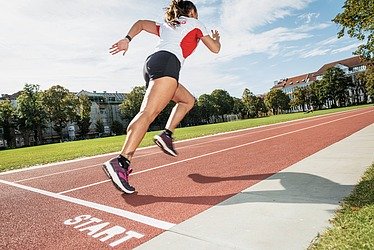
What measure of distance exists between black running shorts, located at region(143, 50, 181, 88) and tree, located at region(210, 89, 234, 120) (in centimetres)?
11750

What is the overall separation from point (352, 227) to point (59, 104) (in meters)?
81.2

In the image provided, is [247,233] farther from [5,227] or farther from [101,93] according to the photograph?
[101,93]

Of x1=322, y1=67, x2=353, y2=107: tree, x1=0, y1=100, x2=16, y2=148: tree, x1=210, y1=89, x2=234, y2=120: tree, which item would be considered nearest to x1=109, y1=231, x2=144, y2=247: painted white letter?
x1=0, y1=100, x2=16, y2=148: tree

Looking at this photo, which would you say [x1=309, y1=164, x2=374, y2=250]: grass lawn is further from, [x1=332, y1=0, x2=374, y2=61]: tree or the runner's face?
[x1=332, y1=0, x2=374, y2=61]: tree

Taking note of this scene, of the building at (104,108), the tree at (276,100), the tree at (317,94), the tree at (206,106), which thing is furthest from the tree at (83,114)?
the tree at (317,94)

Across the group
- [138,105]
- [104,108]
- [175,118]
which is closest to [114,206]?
[175,118]

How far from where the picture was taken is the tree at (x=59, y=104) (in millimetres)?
74812

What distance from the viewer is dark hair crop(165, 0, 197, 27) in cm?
382

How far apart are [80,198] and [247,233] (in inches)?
101

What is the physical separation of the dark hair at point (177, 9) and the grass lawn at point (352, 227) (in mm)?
2863

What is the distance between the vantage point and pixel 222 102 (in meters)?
124

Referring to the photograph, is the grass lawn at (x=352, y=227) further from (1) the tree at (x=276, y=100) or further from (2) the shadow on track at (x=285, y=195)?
(1) the tree at (x=276, y=100)

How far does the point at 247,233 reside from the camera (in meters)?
2.35

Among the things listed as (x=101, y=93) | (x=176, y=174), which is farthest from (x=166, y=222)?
(x=101, y=93)
